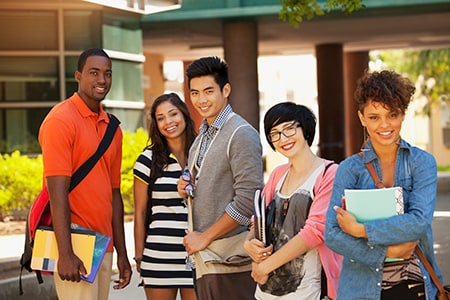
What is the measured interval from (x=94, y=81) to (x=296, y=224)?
65.0 inches

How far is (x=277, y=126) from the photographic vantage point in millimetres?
4609

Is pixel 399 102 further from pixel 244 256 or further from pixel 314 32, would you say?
pixel 314 32

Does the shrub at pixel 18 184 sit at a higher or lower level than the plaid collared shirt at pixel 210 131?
lower

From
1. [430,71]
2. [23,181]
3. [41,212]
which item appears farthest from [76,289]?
[430,71]

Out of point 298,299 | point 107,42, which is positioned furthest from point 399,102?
point 107,42

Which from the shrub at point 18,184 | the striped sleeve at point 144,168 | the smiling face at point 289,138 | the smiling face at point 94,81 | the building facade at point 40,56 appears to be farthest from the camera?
the building facade at point 40,56

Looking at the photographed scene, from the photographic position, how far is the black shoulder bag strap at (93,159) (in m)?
5.28

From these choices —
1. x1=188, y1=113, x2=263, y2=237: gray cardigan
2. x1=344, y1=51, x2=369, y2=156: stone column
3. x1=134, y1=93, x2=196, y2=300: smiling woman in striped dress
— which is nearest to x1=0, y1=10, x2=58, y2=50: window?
x1=134, y1=93, x2=196, y2=300: smiling woman in striped dress

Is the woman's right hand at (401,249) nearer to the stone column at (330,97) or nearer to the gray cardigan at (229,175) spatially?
the gray cardigan at (229,175)

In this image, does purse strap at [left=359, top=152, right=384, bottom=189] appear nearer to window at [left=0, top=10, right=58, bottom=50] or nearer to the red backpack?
the red backpack

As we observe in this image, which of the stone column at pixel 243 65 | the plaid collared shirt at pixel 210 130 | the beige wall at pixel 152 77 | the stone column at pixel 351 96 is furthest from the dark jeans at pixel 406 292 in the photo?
the stone column at pixel 351 96

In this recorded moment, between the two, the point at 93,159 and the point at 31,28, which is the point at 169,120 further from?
the point at 31,28

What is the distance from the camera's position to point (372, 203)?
3865 millimetres

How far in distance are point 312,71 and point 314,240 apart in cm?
5029
